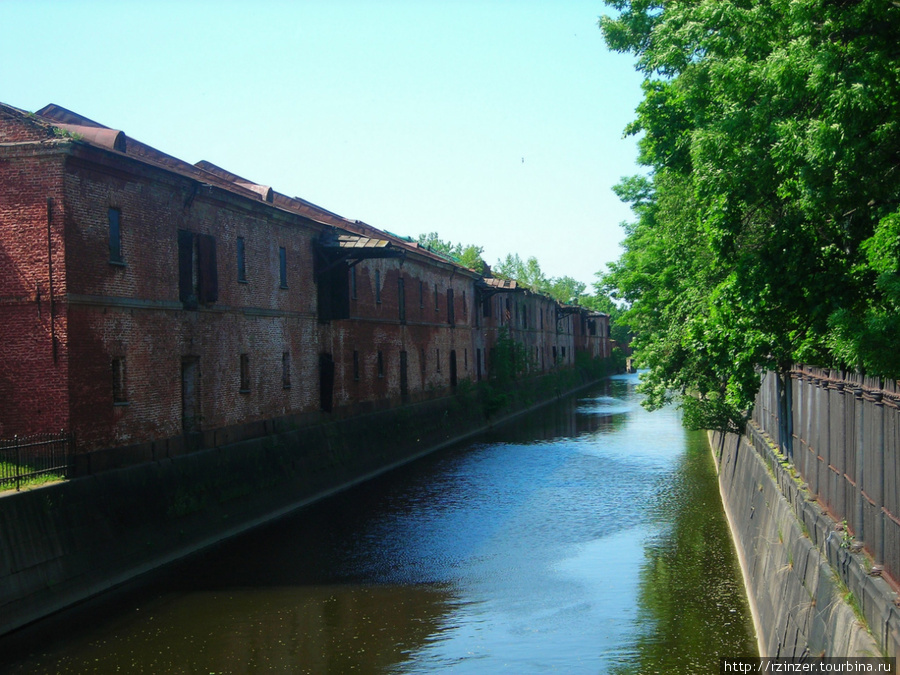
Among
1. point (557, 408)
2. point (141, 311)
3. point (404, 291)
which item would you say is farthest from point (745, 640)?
point (557, 408)

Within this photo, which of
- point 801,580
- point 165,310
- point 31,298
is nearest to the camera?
point 801,580

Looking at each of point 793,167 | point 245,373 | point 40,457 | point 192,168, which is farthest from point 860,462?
point 192,168

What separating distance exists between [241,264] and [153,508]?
813 centimetres

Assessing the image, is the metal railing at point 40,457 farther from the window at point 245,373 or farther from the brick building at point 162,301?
the window at point 245,373

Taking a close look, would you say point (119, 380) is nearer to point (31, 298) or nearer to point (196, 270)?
point (31, 298)

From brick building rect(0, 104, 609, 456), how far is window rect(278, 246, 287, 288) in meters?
0.06

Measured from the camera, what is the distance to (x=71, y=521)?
1502 cm

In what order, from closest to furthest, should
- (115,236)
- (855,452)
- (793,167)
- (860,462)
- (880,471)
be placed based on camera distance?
(880,471) < (860,462) < (855,452) < (793,167) < (115,236)

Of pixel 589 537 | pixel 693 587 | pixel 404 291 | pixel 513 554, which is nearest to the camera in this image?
pixel 693 587

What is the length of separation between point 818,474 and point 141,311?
13889 mm

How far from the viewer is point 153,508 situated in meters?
17.6

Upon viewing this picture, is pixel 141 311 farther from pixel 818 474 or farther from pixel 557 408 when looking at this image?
pixel 557 408

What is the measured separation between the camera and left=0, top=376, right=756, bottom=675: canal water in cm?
1205

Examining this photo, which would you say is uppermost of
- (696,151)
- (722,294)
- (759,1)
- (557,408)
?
(759,1)
